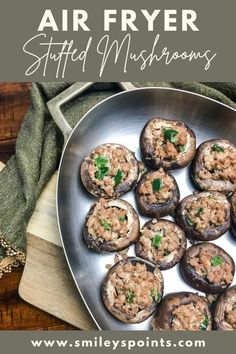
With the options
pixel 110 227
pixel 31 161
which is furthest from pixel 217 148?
pixel 31 161

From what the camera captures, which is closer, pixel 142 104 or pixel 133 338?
pixel 133 338

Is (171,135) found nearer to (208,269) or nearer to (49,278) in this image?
(208,269)

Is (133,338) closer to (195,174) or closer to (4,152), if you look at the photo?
(195,174)

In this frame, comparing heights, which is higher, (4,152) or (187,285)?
(4,152)

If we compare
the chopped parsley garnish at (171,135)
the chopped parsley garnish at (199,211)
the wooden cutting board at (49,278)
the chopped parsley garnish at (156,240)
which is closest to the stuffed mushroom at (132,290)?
the chopped parsley garnish at (156,240)

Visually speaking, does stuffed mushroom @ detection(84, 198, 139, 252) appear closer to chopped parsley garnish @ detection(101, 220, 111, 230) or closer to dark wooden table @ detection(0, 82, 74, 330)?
chopped parsley garnish @ detection(101, 220, 111, 230)

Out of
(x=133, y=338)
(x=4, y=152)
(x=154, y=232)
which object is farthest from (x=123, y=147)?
(x=133, y=338)
